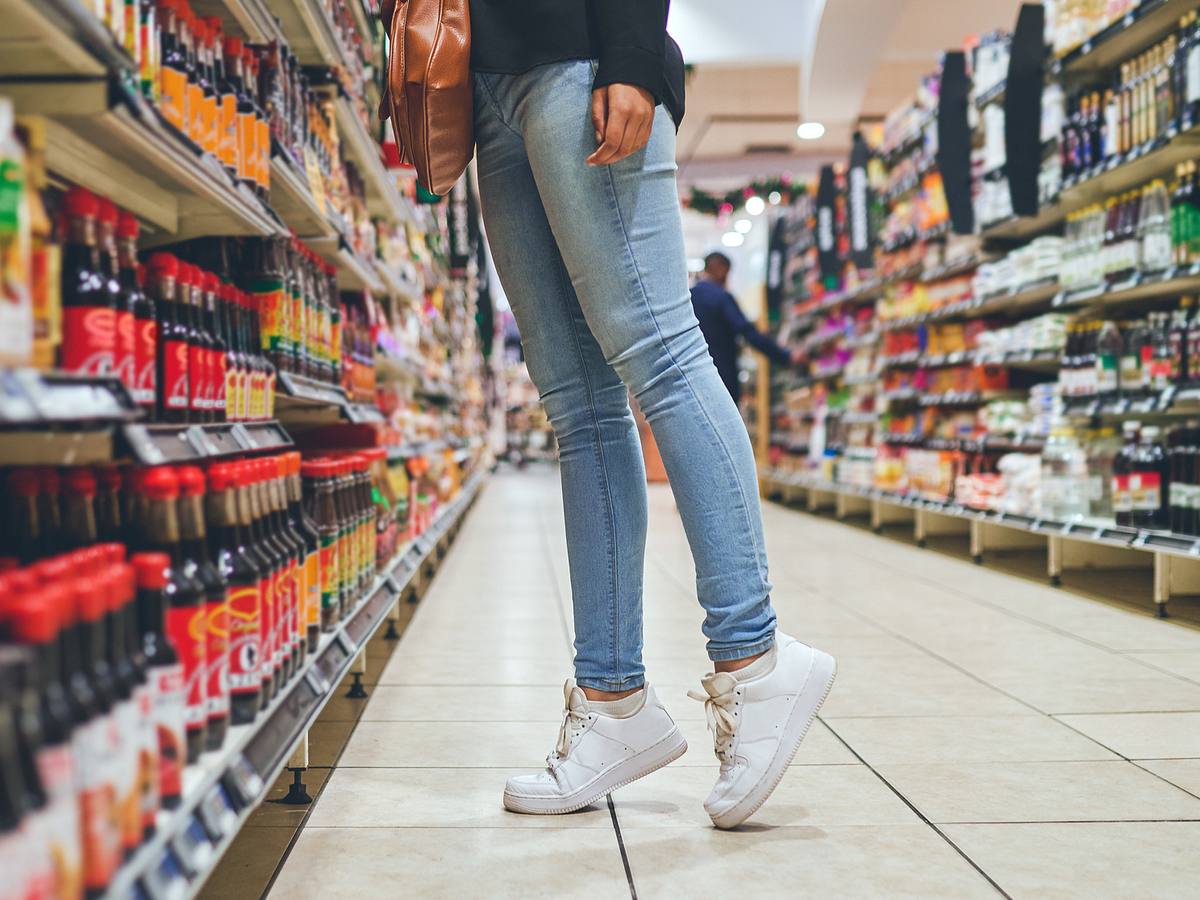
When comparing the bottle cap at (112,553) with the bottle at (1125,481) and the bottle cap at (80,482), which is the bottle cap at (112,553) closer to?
the bottle cap at (80,482)

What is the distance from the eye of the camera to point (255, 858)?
4.96ft

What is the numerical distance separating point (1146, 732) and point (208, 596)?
1824mm

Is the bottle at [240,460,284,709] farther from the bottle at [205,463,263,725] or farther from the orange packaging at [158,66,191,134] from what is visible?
the orange packaging at [158,66,191,134]

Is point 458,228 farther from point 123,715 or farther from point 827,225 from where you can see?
point 123,715

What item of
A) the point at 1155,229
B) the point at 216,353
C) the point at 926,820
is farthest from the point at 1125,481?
the point at 216,353

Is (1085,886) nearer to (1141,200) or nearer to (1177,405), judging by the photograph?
(1177,405)

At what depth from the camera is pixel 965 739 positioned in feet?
6.89

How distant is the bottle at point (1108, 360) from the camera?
4.15 metres

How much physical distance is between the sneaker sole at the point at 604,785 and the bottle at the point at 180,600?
2.13 feet

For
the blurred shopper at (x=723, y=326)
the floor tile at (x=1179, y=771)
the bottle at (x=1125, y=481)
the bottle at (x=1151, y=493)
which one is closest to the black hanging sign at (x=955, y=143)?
the blurred shopper at (x=723, y=326)

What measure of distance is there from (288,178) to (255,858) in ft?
4.05

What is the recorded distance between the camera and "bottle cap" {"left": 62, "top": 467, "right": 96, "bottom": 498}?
3.58 ft

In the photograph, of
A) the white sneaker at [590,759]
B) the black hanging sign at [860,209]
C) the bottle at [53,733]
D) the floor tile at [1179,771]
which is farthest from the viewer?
the black hanging sign at [860,209]

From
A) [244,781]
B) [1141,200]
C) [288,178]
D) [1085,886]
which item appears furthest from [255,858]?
[1141,200]
